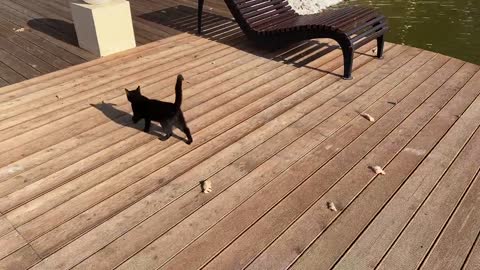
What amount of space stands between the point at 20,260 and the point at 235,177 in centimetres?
174

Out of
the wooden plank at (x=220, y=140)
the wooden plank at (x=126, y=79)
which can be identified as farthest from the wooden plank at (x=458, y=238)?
the wooden plank at (x=126, y=79)

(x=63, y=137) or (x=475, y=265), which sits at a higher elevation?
(x=63, y=137)

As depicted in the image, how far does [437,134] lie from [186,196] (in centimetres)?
268

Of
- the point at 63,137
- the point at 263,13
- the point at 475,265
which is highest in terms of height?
the point at 263,13

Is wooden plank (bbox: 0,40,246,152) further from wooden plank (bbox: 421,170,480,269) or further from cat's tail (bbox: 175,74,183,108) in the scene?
wooden plank (bbox: 421,170,480,269)

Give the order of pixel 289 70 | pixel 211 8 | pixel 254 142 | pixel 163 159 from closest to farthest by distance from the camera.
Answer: pixel 163 159, pixel 254 142, pixel 289 70, pixel 211 8

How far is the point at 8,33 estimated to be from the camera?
6.89 meters

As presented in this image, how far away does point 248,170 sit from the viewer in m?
3.58

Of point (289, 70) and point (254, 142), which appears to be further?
point (289, 70)

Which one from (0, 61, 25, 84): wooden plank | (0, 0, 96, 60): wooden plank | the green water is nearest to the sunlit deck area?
(0, 61, 25, 84): wooden plank

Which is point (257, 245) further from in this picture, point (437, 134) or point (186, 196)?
point (437, 134)

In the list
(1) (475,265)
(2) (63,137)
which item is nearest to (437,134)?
(1) (475,265)

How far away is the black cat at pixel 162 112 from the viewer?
3730 mm

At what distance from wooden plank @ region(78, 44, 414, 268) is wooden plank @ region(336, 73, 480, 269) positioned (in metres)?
0.96
